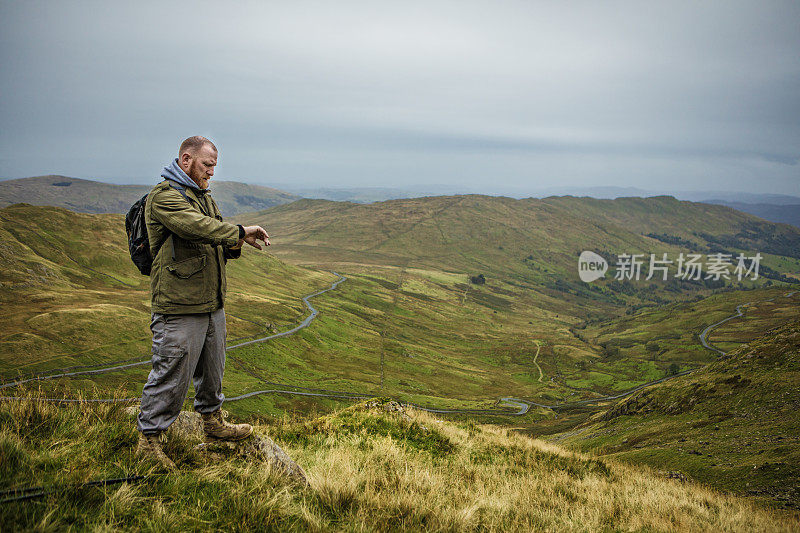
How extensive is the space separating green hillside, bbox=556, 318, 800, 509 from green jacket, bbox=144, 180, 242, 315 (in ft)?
55.1

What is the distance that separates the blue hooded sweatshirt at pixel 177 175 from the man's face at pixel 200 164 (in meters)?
0.11

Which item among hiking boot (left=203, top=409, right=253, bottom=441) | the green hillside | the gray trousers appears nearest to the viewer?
the gray trousers

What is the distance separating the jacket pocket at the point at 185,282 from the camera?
226 inches

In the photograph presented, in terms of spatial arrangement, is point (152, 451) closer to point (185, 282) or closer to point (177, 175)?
point (185, 282)

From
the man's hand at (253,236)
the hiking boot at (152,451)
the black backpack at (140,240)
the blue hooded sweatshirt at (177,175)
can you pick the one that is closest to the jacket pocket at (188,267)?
the man's hand at (253,236)

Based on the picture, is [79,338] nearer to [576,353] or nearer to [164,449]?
[164,449]

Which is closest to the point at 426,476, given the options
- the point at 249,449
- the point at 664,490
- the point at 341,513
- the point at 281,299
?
the point at 341,513

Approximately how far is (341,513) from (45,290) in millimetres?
163927

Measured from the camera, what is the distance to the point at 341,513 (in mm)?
5344

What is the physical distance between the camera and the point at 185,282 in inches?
231

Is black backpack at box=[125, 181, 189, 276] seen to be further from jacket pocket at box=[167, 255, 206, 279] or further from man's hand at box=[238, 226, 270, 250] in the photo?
man's hand at box=[238, 226, 270, 250]

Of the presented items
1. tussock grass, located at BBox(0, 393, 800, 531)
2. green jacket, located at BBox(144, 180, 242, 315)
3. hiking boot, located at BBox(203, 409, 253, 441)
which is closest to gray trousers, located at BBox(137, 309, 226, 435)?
green jacket, located at BBox(144, 180, 242, 315)

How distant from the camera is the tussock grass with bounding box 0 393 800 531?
4406 mm

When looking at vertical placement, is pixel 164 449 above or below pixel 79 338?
above
